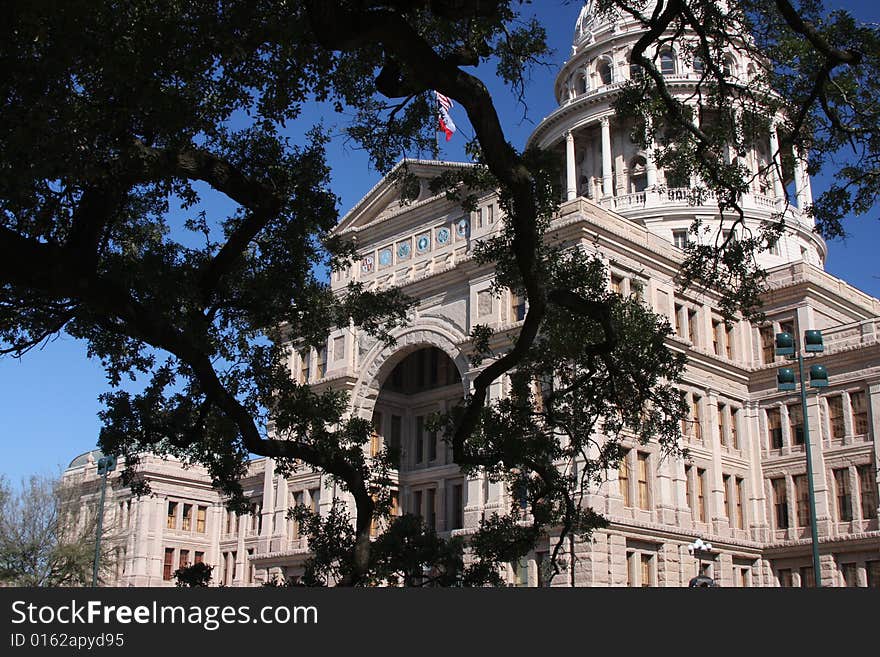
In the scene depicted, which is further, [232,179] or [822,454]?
[822,454]

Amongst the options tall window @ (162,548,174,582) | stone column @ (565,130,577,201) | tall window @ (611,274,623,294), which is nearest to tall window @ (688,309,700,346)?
tall window @ (611,274,623,294)

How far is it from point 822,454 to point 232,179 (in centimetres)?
3733

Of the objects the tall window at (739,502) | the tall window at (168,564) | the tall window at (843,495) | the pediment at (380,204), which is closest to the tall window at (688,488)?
the tall window at (739,502)

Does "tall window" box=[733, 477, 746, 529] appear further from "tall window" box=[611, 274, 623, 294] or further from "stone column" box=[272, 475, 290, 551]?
"stone column" box=[272, 475, 290, 551]

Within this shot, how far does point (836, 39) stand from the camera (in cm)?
1367

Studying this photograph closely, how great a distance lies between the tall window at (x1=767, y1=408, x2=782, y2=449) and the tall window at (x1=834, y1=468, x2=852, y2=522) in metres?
3.34

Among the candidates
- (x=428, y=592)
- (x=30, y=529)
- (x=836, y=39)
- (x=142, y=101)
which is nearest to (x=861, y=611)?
(x=428, y=592)

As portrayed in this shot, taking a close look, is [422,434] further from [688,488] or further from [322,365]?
[688,488]

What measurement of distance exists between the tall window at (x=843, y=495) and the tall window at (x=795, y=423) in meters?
2.52

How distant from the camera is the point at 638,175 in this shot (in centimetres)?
6781

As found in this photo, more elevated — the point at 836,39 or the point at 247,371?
the point at 836,39

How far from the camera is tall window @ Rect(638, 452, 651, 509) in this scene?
40.2 meters

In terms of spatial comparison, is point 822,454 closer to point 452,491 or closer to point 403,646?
point 452,491

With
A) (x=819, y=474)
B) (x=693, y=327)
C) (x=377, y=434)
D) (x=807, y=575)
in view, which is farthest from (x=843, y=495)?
(x=377, y=434)
